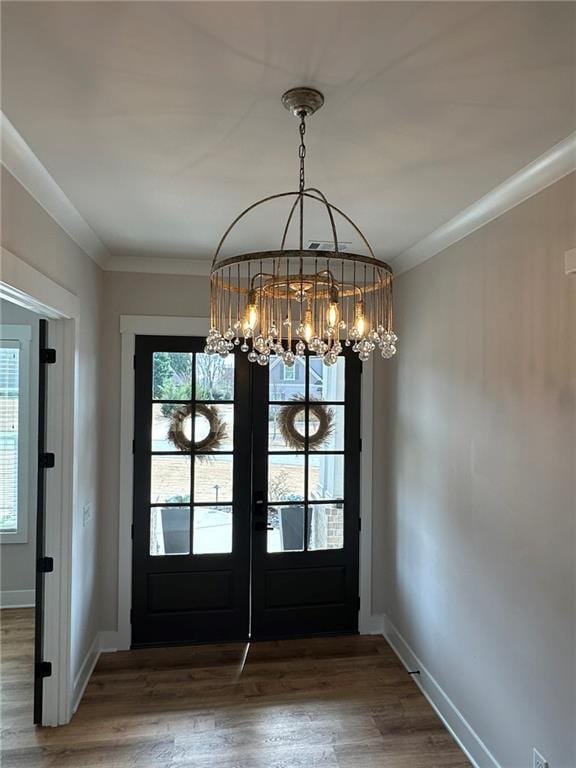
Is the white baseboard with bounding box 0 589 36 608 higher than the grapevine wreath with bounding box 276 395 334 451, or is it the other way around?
the grapevine wreath with bounding box 276 395 334 451

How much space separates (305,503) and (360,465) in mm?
492

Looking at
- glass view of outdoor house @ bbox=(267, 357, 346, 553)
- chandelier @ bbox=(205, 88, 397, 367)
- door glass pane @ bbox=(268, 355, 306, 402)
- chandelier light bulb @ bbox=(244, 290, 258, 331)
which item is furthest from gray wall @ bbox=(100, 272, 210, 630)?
chandelier light bulb @ bbox=(244, 290, 258, 331)

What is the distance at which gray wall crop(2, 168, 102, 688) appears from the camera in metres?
1.92

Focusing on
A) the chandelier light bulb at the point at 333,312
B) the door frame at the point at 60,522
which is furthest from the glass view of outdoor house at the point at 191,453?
the chandelier light bulb at the point at 333,312

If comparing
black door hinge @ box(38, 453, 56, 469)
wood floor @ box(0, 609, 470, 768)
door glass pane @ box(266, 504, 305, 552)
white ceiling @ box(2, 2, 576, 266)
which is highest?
white ceiling @ box(2, 2, 576, 266)

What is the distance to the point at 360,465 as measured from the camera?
11.8 ft

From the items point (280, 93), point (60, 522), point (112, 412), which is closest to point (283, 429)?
point (112, 412)

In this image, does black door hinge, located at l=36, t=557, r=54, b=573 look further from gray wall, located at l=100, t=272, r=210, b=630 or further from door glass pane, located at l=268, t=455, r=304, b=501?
door glass pane, located at l=268, t=455, r=304, b=501

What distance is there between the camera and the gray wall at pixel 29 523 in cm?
391

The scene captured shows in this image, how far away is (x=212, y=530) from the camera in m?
3.46

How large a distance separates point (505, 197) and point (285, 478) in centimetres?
227

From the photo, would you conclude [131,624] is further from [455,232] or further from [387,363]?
[455,232]

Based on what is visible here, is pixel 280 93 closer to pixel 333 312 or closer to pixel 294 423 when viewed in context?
pixel 333 312

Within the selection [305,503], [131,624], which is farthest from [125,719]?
[305,503]
